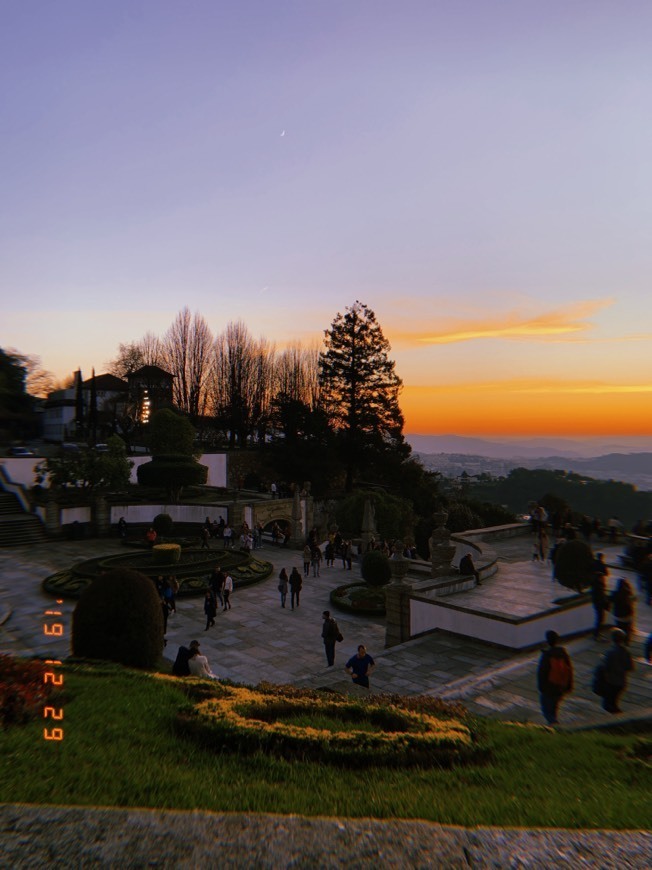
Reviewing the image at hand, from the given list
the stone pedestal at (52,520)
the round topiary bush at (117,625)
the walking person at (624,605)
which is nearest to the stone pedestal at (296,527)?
the stone pedestal at (52,520)

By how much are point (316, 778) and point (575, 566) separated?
34.8 feet

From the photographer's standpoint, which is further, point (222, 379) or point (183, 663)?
point (222, 379)

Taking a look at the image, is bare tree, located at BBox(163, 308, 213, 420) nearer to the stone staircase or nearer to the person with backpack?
the stone staircase

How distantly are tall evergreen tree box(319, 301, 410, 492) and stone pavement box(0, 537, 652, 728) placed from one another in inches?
1042

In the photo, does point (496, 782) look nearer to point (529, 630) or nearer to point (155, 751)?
point (155, 751)

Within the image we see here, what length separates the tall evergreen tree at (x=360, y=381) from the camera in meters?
48.7

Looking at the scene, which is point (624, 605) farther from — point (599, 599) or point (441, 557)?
point (441, 557)

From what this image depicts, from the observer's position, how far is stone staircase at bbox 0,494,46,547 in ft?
94.0

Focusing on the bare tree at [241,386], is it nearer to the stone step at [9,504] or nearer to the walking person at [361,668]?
the stone step at [9,504]

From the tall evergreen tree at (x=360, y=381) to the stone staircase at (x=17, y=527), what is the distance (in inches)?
1017

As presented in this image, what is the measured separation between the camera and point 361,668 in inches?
399

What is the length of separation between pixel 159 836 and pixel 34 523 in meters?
30.5

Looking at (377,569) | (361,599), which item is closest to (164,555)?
(361,599)

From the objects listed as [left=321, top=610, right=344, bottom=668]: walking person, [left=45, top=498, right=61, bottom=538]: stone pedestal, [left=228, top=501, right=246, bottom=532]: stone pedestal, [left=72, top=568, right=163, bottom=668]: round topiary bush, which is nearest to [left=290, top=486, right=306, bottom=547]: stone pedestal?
[left=228, top=501, right=246, bottom=532]: stone pedestal
